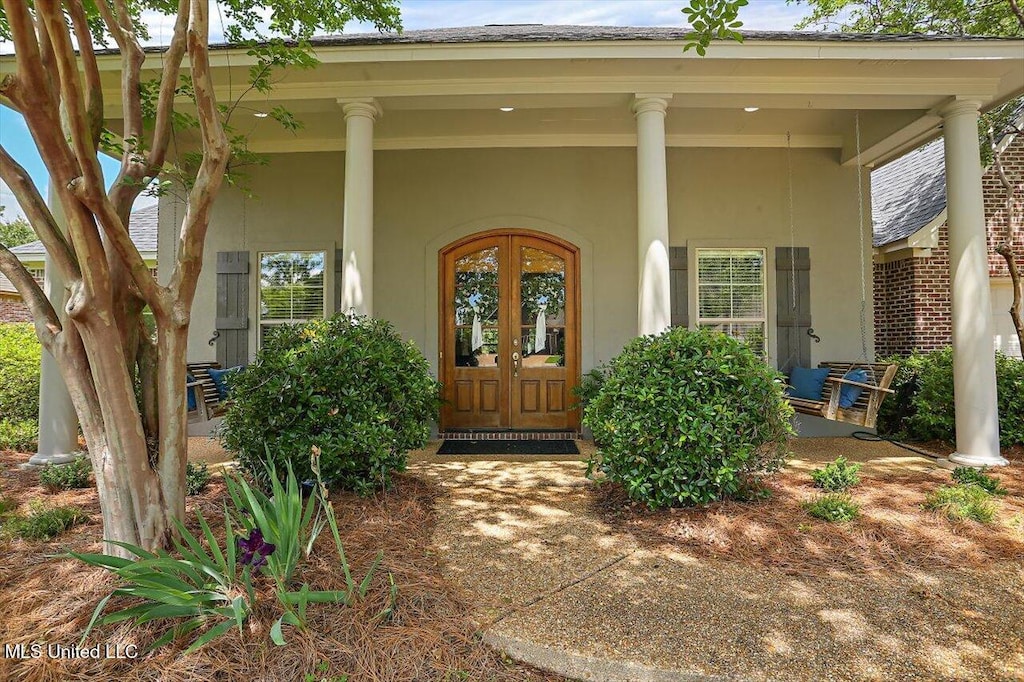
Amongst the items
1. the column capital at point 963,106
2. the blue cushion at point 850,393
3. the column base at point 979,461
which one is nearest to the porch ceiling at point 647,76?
the column capital at point 963,106

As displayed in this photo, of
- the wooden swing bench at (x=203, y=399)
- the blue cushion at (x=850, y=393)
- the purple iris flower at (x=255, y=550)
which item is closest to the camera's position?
the purple iris flower at (x=255, y=550)

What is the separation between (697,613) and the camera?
95.6 inches

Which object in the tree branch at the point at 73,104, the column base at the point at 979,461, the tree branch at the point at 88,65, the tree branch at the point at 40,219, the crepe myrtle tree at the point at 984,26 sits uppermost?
the crepe myrtle tree at the point at 984,26

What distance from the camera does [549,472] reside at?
16.4ft

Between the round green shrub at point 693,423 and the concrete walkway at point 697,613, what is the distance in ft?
A: 1.77

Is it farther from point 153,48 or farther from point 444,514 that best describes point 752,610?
point 153,48

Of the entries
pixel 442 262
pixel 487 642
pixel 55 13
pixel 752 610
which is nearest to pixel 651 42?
pixel 442 262

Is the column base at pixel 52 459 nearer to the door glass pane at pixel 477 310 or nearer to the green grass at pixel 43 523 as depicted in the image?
the green grass at pixel 43 523

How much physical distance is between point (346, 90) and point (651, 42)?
279 centimetres

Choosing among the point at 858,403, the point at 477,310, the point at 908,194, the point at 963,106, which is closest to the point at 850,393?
the point at 858,403

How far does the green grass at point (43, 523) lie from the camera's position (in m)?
3.11

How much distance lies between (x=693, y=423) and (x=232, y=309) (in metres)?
5.99

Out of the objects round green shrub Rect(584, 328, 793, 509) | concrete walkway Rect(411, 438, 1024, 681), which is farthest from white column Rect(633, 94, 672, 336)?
concrete walkway Rect(411, 438, 1024, 681)

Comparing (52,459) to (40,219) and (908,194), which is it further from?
(908,194)
